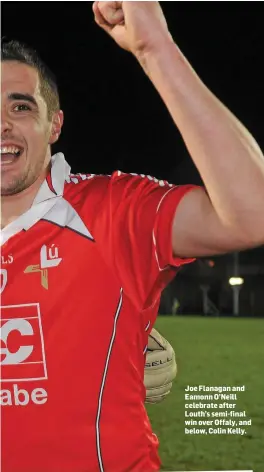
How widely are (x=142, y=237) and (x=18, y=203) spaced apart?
12.9 inches

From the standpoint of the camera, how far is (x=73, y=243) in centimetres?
134

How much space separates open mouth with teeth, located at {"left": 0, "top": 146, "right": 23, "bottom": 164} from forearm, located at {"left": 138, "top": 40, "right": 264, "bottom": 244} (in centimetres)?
44

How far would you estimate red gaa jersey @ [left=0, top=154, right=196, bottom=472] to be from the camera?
1.27m

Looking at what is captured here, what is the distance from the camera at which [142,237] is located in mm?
1274

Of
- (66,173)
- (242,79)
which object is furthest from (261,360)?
(242,79)

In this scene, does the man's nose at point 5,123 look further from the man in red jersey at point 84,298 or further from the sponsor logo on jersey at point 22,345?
the sponsor logo on jersey at point 22,345

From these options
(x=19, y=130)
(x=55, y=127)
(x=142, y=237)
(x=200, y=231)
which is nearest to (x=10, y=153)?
(x=19, y=130)

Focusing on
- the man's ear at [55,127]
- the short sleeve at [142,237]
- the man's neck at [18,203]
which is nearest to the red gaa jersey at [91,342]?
the short sleeve at [142,237]

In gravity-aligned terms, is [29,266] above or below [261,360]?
above

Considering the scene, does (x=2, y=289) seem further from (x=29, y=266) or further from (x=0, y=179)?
(x=0, y=179)

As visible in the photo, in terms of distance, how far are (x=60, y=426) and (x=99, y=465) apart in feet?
0.34

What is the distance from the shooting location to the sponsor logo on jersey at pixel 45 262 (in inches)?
52.5

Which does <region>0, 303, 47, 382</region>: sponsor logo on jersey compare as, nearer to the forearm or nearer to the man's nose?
the man's nose

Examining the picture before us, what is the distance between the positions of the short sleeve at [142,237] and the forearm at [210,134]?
207 millimetres
